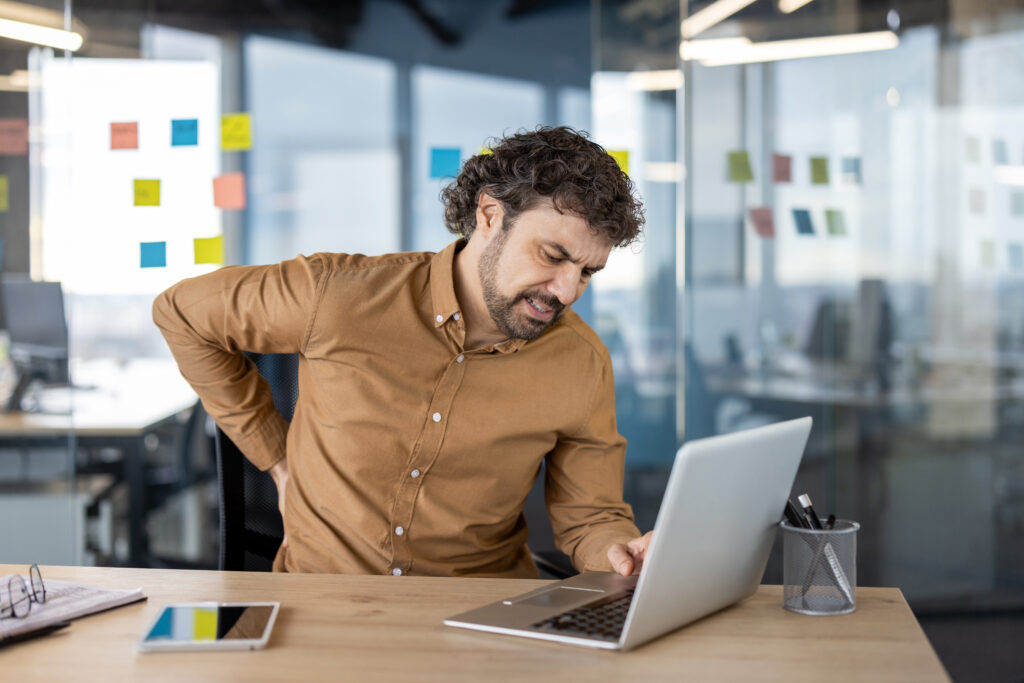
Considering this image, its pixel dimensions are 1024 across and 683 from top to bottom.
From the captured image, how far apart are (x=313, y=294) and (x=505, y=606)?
71 centimetres

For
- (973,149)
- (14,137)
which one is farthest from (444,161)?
(973,149)

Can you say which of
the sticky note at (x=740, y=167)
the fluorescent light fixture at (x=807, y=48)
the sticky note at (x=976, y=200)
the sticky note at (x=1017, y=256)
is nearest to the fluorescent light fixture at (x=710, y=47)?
the fluorescent light fixture at (x=807, y=48)

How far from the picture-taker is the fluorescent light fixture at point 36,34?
2.95 m

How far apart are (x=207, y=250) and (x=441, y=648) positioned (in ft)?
9.06

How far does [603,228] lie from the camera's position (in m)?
1.57

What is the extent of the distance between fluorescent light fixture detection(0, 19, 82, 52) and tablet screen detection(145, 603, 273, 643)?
244cm

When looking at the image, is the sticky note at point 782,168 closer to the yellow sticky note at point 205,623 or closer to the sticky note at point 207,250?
the sticky note at point 207,250

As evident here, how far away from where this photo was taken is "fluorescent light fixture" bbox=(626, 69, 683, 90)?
4.02 metres

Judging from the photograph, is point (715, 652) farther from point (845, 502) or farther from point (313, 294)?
point (845, 502)

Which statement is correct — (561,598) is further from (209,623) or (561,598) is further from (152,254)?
(152,254)

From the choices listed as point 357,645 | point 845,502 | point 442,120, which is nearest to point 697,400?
point 845,502

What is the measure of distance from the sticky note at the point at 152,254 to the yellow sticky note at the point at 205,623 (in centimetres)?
250

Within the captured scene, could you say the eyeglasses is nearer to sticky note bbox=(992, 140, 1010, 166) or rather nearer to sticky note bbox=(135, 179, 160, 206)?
sticky note bbox=(135, 179, 160, 206)

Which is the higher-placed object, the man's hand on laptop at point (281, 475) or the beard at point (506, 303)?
the beard at point (506, 303)
